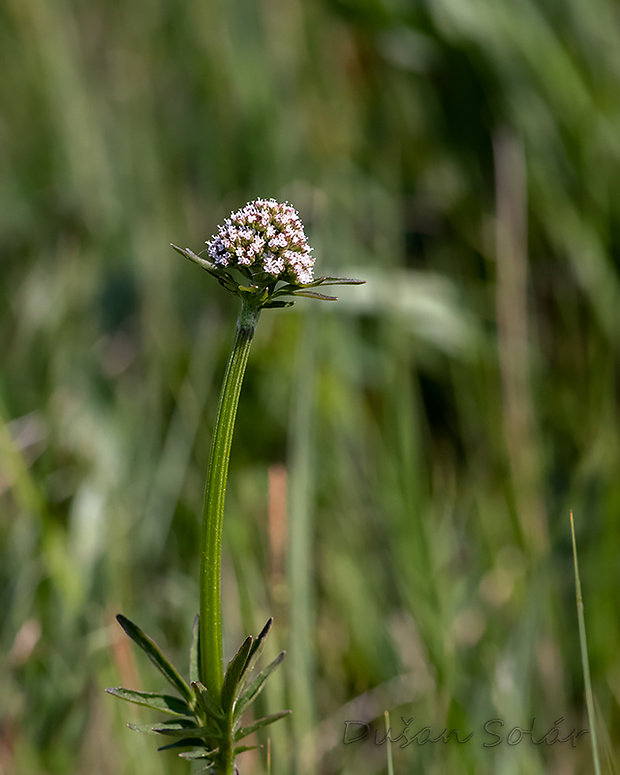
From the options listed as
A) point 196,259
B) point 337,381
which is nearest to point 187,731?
point 196,259

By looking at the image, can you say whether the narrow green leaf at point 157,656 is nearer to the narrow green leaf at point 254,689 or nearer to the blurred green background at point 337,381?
the narrow green leaf at point 254,689

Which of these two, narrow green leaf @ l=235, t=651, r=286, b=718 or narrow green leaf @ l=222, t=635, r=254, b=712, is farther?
narrow green leaf @ l=235, t=651, r=286, b=718

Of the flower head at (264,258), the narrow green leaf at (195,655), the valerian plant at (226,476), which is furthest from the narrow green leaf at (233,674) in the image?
the flower head at (264,258)

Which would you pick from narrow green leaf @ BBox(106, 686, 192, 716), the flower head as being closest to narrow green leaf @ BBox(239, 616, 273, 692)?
narrow green leaf @ BBox(106, 686, 192, 716)

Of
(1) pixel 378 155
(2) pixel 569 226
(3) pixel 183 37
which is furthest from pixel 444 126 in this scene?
(3) pixel 183 37

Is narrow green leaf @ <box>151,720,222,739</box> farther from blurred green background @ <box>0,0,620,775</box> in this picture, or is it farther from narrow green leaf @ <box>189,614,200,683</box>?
blurred green background @ <box>0,0,620,775</box>

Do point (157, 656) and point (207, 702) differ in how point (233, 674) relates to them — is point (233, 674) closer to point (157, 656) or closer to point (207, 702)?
point (207, 702)

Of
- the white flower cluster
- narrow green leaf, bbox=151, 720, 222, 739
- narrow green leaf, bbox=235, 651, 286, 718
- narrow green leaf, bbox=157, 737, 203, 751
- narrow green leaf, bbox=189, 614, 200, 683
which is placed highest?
the white flower cluster
